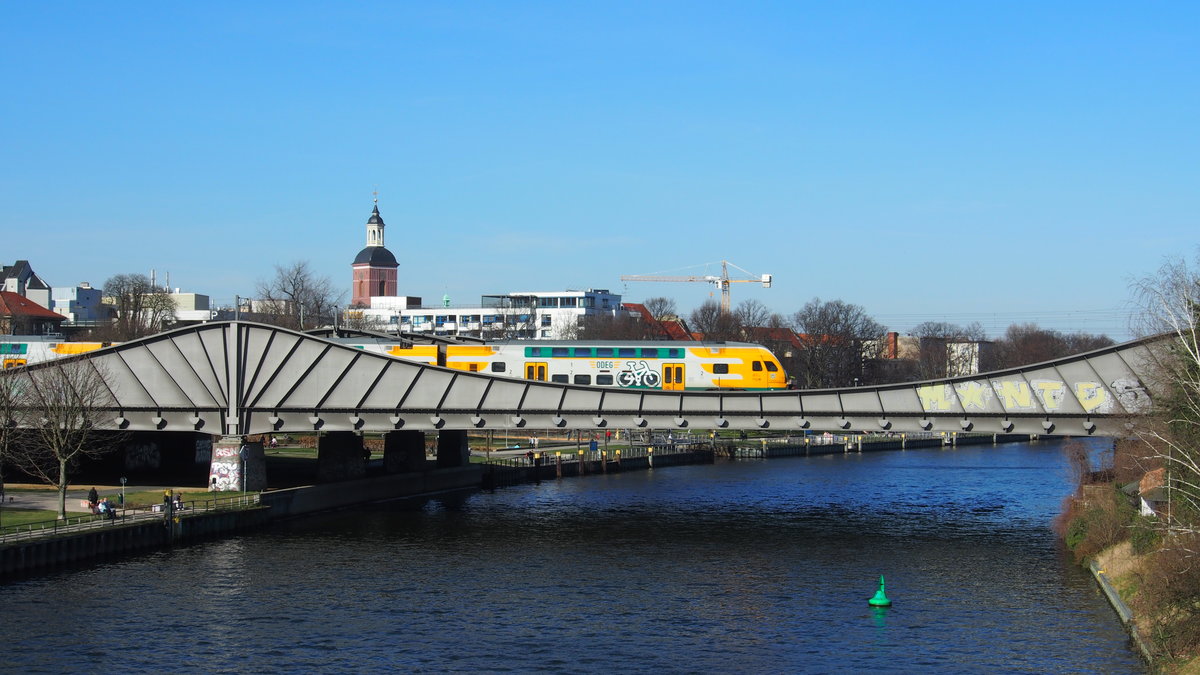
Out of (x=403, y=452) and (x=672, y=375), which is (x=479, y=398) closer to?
(x=672, y=375)

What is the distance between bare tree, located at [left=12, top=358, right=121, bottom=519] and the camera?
70438 mm

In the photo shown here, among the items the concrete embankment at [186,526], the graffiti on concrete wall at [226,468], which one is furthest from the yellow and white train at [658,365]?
the graffiti on concrete wall at [226,468]

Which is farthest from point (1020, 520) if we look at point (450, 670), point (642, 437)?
point (642, 437)

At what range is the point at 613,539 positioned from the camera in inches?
2744

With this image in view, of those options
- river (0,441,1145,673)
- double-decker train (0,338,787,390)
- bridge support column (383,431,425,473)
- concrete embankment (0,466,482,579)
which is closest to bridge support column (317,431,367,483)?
concrete embankment (0,466,482,579)

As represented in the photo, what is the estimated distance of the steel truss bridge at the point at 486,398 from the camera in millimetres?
66125

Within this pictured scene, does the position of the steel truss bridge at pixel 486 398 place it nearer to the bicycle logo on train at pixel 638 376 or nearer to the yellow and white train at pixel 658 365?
the yellow and white train at pixel 658 365

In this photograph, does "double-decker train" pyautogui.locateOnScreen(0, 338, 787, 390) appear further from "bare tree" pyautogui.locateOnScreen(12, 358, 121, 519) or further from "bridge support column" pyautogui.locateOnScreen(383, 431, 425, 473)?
"bare tree" pyautogui.locateOnScreen(12, 358, 121, 519)

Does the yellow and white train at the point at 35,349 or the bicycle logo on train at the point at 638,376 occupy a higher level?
the yellow and white train at the point at 35,349

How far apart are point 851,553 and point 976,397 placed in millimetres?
10664

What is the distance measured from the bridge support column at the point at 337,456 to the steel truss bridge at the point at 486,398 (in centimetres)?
834

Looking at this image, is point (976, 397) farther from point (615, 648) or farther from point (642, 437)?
point (642, 437)

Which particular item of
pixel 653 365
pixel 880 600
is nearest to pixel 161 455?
pixel 653 365

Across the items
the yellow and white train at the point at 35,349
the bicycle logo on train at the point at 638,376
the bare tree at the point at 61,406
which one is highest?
the yellow and white train at the point at 35,349
